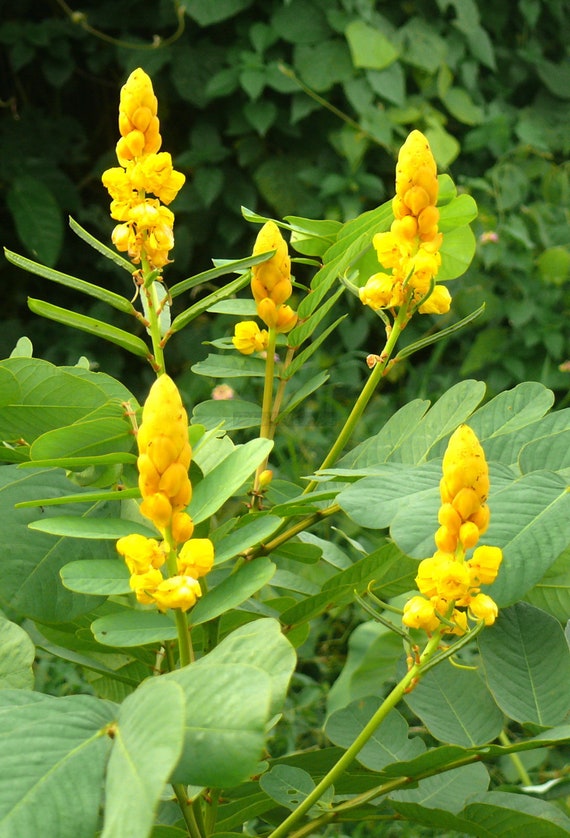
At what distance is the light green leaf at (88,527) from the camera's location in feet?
1.45

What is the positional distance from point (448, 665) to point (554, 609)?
0.23ft

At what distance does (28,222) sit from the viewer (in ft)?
9.12

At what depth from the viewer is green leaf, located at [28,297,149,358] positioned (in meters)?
0.52

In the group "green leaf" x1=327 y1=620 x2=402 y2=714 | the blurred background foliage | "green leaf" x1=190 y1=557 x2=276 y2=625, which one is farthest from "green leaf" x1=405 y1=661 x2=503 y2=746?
the blurred background foliage

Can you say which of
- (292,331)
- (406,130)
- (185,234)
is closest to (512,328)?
(406,130)

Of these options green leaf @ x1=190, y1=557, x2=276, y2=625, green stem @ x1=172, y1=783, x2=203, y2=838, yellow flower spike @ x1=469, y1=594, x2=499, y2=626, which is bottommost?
green stem @ x1=172, y1=783, x2=203, y2=838

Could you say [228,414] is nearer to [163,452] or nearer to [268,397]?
[268,397]

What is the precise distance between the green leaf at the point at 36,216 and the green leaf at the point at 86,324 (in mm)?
2278

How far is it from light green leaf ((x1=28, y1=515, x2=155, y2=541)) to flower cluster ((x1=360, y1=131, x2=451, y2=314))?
18 cm

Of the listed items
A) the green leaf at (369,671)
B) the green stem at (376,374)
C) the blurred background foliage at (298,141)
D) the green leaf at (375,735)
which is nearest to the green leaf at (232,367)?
the green stem at (376,374)

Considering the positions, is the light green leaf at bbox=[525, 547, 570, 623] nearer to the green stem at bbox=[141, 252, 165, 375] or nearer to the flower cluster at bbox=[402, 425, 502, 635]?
the flower cluster at bbox=[402, 425, 502, 635]

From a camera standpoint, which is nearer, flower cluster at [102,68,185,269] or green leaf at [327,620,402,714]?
flower cluster at [102,68,185,269]

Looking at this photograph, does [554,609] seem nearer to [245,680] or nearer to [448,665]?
[448,665]

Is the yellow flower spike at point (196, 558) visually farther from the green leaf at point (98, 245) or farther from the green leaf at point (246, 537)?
→ the green leaf at point (98, 245)
